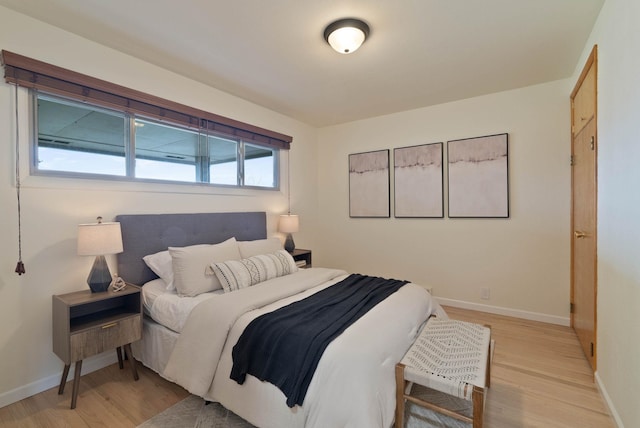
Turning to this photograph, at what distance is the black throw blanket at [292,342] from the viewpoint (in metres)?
1.49

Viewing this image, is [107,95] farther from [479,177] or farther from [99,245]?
[479,177]

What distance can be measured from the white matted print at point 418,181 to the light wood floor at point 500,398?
70.8 inches

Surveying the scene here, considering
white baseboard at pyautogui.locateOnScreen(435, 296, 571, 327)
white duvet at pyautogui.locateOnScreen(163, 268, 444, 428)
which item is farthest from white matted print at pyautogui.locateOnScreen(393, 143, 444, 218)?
white duvet at pyautogui.locateOnScreen(163, 268, 444, 428)

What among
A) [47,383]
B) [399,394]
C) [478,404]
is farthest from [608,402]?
[47,383]

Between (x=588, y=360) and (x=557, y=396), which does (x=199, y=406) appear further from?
(x=588, y=360)

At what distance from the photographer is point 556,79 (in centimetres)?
304

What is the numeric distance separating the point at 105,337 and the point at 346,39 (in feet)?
8.77

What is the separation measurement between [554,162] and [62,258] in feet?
14.8

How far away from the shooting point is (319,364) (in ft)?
4.79

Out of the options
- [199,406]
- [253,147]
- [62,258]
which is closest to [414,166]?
[253,147]

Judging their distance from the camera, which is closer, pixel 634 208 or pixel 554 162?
pixel 634 208

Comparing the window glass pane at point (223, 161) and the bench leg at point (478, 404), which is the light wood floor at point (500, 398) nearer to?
the bench leg at point (478, 404)

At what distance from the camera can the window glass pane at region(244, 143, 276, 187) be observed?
3.69 metres

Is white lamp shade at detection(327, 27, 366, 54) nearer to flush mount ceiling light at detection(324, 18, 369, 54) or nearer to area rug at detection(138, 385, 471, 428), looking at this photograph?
flush mount ceiling light at detection(324, 18, 369, 54)
